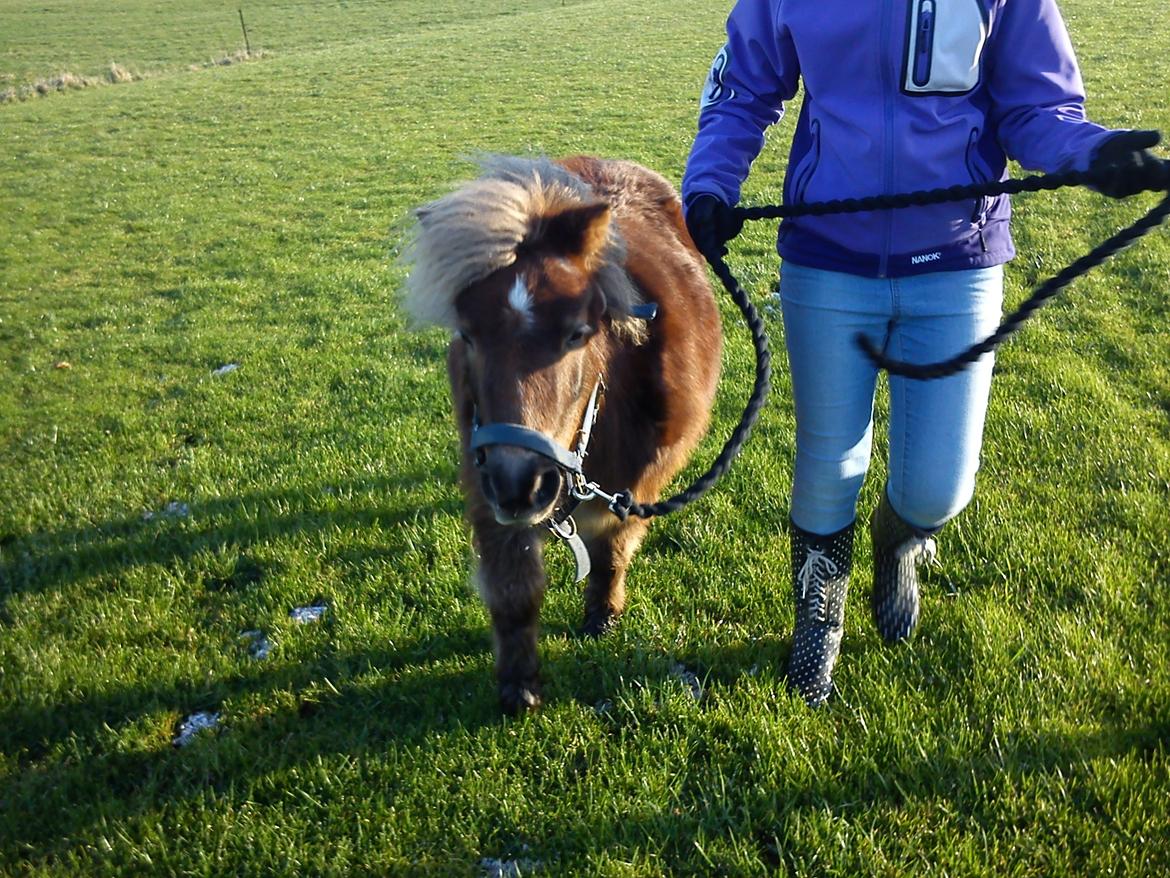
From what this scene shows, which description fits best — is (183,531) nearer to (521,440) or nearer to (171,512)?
(171,512)

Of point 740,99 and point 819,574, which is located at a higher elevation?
point 740,99

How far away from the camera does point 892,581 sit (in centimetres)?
289

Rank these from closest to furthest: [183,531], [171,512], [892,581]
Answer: [892,581]
[183,531]
[171,512]

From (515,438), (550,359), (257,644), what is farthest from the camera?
(257,644)

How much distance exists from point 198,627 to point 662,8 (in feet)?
113

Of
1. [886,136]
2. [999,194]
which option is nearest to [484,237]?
[886,136]

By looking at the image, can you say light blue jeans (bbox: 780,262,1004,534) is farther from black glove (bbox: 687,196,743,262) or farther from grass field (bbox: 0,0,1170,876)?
grass field (bbox: 0,0,1170,876)

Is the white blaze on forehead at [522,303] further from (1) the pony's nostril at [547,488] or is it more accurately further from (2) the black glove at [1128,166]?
(2) the black glove at [1128,166]

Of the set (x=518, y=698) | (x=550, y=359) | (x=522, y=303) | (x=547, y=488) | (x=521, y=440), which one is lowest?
(x=518, y=698)

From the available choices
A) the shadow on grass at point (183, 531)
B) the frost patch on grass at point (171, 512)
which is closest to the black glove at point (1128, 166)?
the shadow on grass at point (183, 531)

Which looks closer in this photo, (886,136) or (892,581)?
(886,136)

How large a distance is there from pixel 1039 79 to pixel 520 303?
5.24 feet

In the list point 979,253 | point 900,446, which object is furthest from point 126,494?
point 979,253

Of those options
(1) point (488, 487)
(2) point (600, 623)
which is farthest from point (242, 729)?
(1) point (488, 487)
